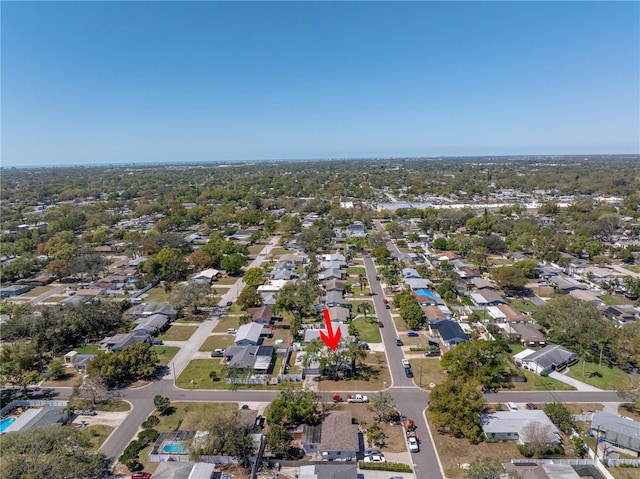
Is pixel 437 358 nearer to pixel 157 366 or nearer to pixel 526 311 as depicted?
pixel 526 311

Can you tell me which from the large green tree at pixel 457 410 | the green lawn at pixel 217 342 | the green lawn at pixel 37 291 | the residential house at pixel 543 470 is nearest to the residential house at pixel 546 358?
the large green tree at pixel 457 410

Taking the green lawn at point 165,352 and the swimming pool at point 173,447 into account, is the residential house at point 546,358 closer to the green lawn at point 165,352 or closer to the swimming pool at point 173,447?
the swimming pool at point 173,447

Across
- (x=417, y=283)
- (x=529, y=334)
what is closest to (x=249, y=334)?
(x=417, y=283)

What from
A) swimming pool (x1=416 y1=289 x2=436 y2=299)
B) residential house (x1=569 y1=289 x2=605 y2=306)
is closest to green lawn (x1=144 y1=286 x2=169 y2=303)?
swimming pool (x1=416 y1=289 x2=436 y2=299)

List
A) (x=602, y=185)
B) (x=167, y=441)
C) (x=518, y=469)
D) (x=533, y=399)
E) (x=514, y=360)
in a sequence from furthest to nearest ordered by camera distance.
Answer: (x=602, y=185)
(x=514, y=360)
(x=533, y=399)
(x=167, y=441)
(x=518, y=469)

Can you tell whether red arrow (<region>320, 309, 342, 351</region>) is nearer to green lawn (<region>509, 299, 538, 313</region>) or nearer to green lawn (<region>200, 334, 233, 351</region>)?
green lawn (<region>200, 334, 233, 351</region>)

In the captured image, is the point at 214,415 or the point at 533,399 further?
the point at 533,399

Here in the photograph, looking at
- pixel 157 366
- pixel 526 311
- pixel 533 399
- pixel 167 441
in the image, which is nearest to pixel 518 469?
pixel 533 399
